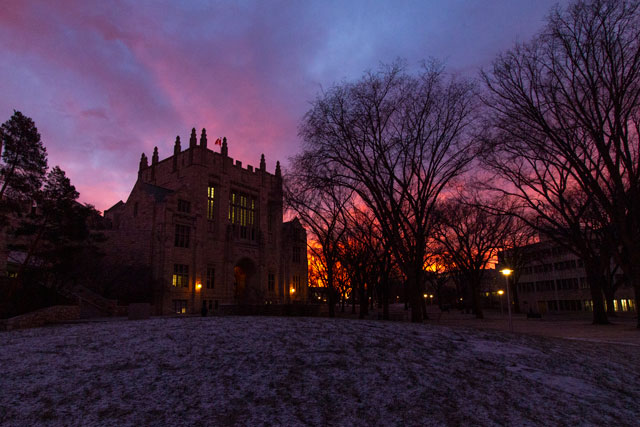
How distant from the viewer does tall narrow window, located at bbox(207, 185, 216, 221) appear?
45834 mm

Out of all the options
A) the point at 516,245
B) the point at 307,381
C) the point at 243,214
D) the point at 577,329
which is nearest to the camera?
the point at 307,381

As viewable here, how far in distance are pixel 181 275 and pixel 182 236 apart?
13.6ft

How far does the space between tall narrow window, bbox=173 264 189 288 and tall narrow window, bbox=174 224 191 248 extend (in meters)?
2.18

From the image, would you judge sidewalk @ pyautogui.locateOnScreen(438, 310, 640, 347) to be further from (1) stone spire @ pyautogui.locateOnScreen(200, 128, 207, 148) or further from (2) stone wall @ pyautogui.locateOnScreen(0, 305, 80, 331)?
(1) stone spire @ pyautogui.locateOnScreen(200, 128, 207, 148)

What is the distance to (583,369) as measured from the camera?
8578mm

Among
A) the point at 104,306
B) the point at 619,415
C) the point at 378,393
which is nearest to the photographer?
the point at 619,415

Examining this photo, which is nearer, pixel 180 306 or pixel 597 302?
pixel 597 302

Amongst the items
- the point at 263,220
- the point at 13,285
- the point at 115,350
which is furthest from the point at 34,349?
the point at 263,220

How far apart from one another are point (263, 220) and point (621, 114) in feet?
134

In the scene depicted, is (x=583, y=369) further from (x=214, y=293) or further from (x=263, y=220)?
(x=263, y=220)

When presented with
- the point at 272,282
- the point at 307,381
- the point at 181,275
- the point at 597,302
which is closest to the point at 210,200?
the point at 181,275

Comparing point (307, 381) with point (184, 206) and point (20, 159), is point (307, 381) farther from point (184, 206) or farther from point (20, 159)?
point (184, 206)

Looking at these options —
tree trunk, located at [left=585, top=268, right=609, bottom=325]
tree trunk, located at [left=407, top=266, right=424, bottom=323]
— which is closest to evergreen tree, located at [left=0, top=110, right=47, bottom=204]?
tree trunk, located at [left=407, top=266, right=424, bottom=323]

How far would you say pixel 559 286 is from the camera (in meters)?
65.2
